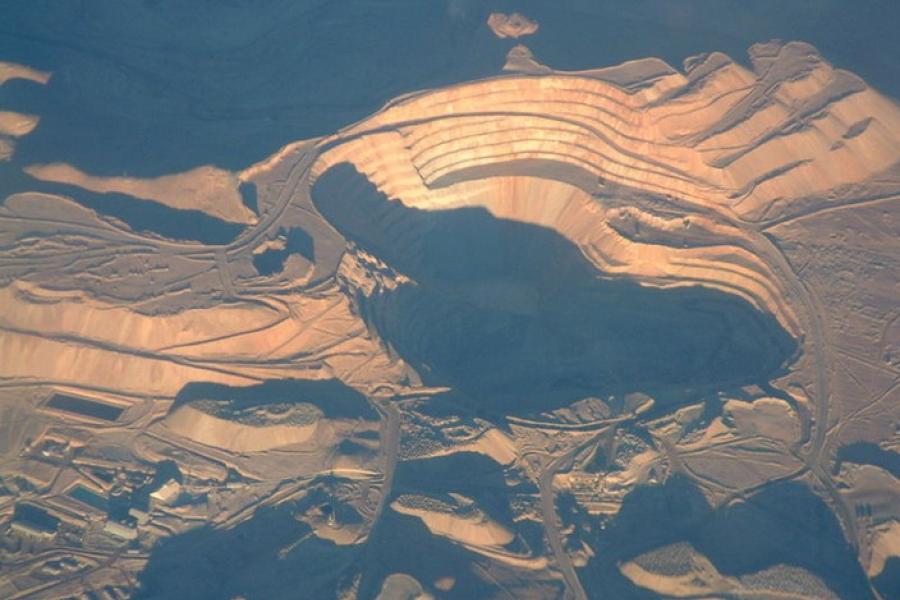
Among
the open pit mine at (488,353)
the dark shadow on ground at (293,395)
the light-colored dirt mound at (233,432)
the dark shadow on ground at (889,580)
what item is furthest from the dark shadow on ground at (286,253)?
the dark shadow on ground at (889,580)

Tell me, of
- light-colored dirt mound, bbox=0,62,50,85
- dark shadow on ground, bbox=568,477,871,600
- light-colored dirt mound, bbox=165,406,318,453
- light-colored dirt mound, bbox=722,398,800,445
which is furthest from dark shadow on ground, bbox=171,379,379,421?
light-colored dirt mound, bbox=0,62,50,85

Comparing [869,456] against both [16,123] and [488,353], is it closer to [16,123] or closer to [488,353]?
[488,353]

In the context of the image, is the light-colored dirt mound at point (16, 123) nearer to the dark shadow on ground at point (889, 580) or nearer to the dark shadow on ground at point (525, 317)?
the dark shadow on ground at point (525, 317)

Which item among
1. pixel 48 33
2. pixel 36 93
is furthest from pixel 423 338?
pixel 48 33

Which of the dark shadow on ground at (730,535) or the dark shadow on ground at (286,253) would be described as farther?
the dark shadow on ground at (286,253)

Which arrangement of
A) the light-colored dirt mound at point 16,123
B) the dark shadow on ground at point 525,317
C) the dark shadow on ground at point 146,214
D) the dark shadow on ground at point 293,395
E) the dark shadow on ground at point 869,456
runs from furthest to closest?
the light-colored dirt mound at point 16,123
the dark shadow on ground at point 146,214
the dark shadow on ground at point 525,317
the dark shadow on ground at point 293,395
the dark shadow on ground at point 869,456
